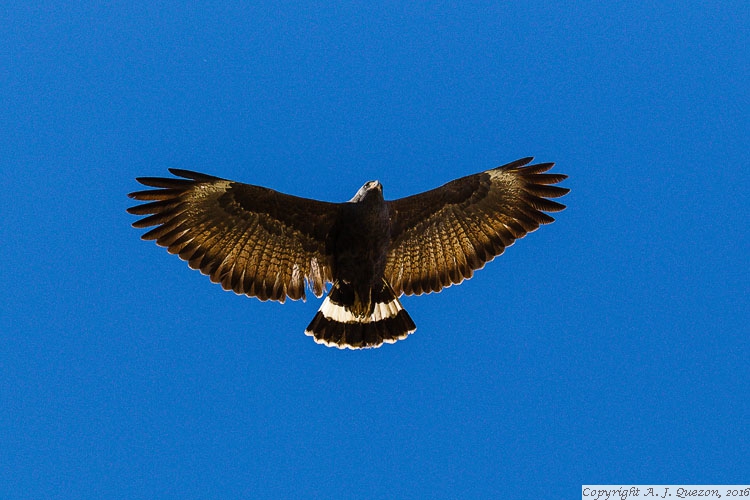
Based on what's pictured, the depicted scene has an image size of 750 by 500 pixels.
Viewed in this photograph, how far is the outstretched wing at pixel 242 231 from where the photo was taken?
12.5 m

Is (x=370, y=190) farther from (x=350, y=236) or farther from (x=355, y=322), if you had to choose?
(x=355, y=322)

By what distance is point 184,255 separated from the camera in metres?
12.7

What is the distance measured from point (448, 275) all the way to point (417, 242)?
604mm

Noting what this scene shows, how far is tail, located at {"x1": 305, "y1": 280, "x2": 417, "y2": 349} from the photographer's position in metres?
13.0

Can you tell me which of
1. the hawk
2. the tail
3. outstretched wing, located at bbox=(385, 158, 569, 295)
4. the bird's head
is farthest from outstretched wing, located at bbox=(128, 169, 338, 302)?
outstretched wing, located at bbox=(385, 158, 569, 295)

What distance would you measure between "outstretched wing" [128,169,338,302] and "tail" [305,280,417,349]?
0.93ft

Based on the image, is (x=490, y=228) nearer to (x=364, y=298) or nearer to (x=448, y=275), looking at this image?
(x=448, y=275)

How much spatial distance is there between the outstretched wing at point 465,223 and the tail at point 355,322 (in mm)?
453

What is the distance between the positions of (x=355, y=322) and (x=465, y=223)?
1.98 meters

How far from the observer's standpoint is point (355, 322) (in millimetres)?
13070

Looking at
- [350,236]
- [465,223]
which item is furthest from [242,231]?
[465,223]

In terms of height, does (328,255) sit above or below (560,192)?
below

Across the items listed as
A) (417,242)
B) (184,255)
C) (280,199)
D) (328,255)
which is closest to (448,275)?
(417,242)

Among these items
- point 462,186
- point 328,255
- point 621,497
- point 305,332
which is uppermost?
point 462,186
